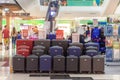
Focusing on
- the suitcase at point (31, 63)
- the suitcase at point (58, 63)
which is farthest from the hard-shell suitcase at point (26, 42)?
the suitcase at point (58, 63)

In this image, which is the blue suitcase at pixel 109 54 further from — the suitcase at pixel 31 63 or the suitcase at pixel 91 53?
the suitcase at pixel 31 63

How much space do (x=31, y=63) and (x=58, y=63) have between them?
909mm

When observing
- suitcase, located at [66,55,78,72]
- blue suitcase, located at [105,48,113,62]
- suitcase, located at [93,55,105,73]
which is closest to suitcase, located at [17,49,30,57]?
suitcase, located at [66,55,78,72]

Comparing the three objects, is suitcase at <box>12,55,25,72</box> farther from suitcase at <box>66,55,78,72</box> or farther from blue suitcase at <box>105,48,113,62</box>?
blue suitcase at <box>105,48,113,62</box>

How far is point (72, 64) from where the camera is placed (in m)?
11.0

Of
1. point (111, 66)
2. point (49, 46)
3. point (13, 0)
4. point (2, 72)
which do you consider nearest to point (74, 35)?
point (49, 46)

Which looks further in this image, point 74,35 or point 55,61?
point 74,35

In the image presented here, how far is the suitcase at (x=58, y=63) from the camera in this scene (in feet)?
35.9

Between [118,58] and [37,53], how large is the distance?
3672 mm

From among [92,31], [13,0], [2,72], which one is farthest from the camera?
[92,31]

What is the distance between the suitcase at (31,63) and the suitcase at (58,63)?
2.10ft

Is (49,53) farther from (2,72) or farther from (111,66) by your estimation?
(111,66)

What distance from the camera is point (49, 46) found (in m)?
11.7

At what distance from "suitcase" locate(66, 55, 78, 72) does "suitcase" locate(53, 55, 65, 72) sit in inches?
6.6
